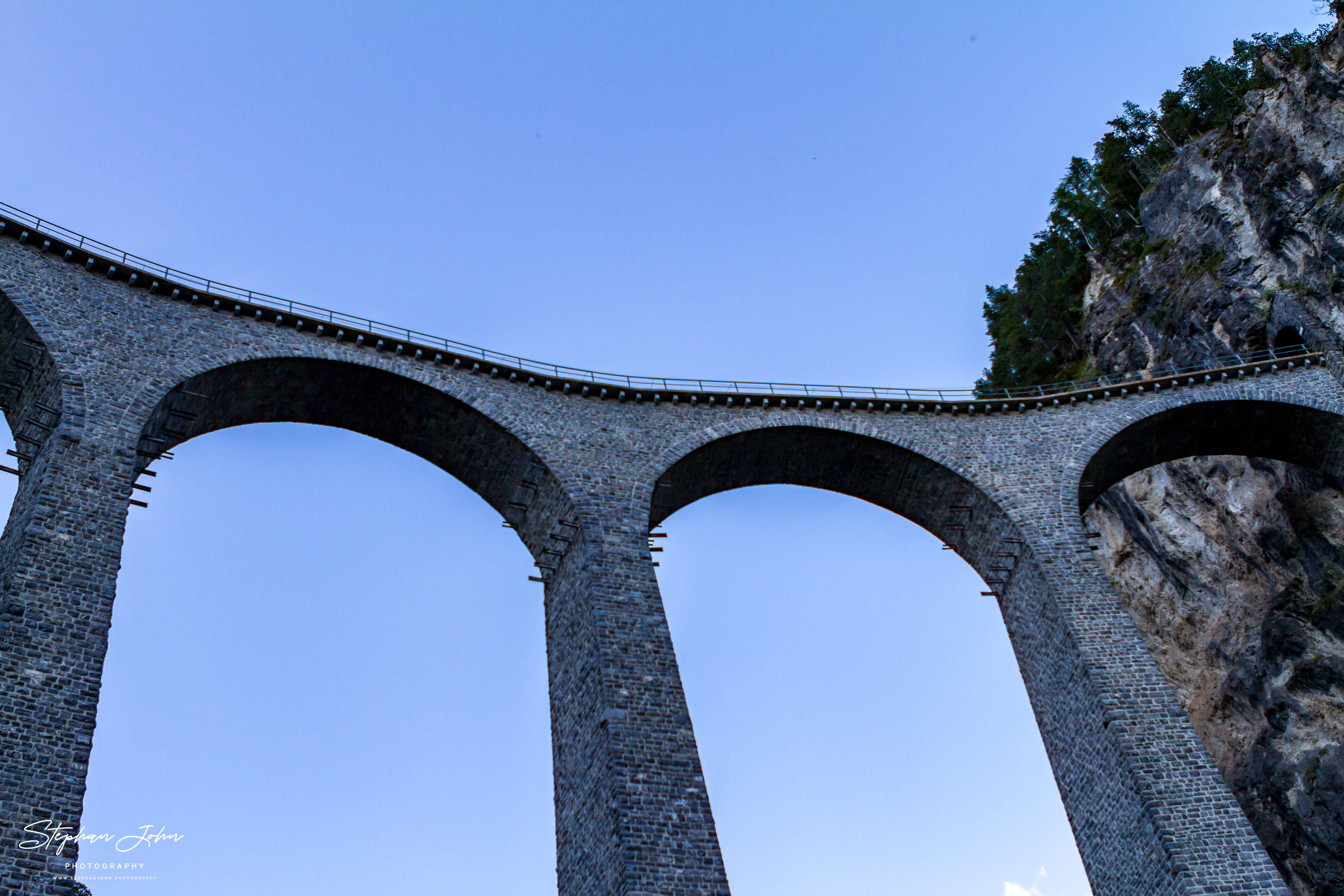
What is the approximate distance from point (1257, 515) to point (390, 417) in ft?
73.0

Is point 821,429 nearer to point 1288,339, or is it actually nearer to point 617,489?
point 617,489

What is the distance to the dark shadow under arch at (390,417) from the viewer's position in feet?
70.1

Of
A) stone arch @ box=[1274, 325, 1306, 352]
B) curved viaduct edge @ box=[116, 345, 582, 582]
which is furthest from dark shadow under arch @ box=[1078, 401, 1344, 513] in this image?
curved viaduct edge @ box=[116, 345, 582, 582]

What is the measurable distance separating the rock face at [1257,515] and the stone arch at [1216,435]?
1.32 meters

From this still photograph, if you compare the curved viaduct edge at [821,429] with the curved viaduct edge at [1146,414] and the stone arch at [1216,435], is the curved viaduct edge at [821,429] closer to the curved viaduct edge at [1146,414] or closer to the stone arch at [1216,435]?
the curved viaduct edge at [1146,414]

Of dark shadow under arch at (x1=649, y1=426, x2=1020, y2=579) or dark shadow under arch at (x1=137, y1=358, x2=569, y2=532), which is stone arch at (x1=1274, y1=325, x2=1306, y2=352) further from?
dark shadow under arch at (x1=137, y1=358, x2=569, y2=532)

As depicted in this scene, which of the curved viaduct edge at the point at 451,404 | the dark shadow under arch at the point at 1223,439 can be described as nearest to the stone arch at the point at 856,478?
the curved viaduct edge at the point at 451,404

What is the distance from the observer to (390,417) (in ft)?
75.8

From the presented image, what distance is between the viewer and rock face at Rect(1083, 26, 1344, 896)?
25.7 metres

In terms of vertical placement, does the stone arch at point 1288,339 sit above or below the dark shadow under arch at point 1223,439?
above

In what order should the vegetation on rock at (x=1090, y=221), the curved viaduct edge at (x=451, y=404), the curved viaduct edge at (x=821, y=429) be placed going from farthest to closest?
1. the vegetation on rock at (x=1090, y=221)
2. the curved viaduct edge at (x=821, y=429)
3. the curved viaduct edge at (x=451, y=404)

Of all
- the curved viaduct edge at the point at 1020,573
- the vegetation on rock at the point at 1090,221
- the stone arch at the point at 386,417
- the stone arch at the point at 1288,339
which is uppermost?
the vegetation on rock at the point at 1090,221

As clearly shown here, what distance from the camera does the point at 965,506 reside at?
981 inches

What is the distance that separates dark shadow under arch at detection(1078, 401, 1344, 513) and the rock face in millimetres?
1175
